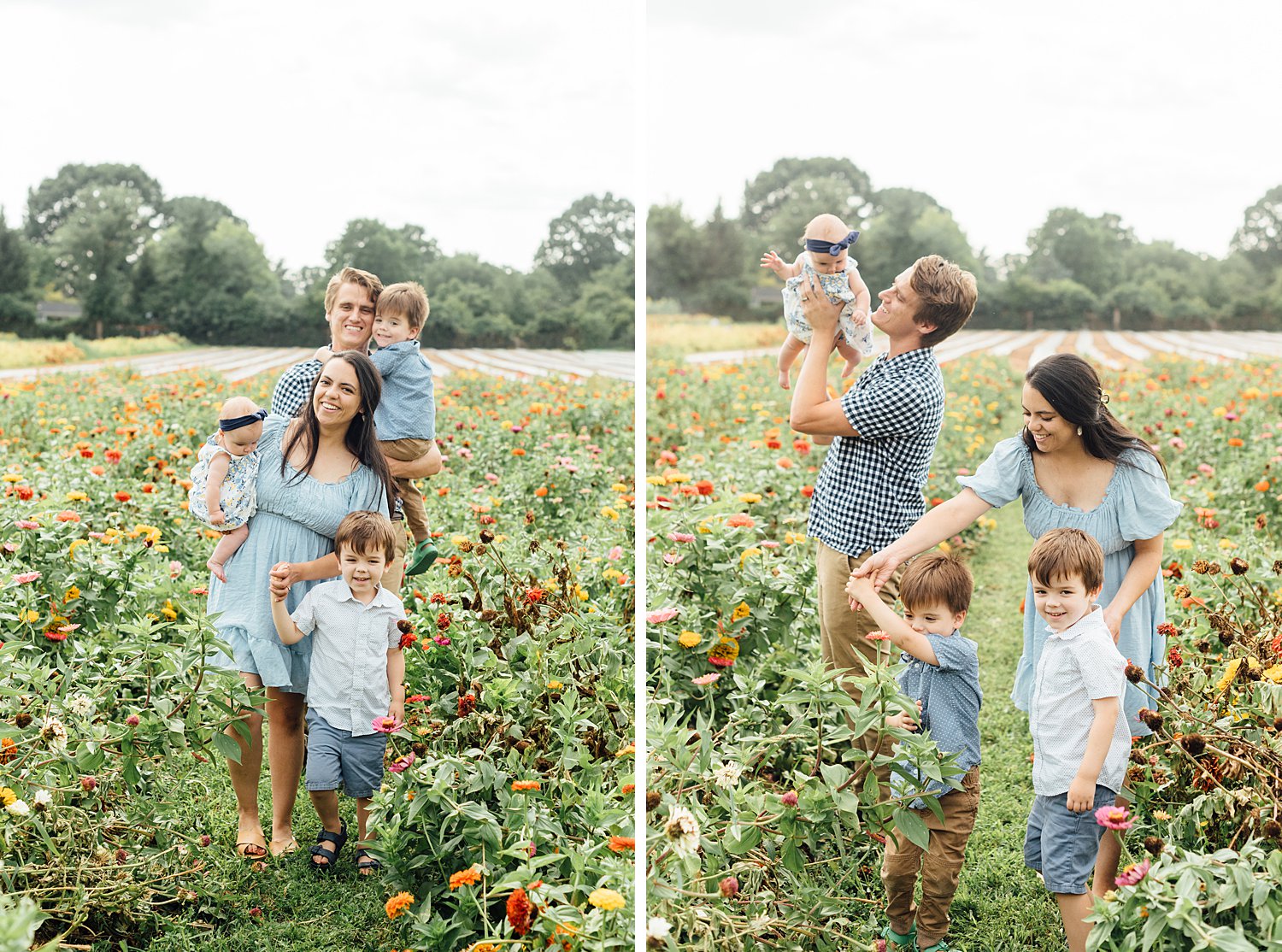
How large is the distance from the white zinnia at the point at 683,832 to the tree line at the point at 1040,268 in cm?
2177

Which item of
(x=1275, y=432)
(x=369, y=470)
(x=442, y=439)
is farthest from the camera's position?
(x=1275, y=432)

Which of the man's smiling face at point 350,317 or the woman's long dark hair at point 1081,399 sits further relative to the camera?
the man's smiling face at point 350,317

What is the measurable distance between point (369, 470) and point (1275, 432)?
5.33 metres

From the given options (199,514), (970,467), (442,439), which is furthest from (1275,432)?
(199,514)

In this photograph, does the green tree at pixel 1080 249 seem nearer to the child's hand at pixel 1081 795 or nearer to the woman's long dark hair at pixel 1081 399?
the woman's long dark hair at pixel 1081 399

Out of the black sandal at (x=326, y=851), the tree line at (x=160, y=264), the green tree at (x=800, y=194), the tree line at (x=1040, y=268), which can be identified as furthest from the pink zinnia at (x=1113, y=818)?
the green tree at (x=800, y=194)

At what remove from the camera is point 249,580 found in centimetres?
248

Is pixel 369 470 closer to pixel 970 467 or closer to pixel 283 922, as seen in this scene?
pixel 283 922

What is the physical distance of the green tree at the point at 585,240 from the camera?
996 centimetres

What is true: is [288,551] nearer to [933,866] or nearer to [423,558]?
[423,558]

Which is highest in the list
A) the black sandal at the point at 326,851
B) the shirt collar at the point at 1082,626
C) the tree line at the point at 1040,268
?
the tree line at the point at 1040,268

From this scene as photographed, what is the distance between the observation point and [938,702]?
6.85 ft

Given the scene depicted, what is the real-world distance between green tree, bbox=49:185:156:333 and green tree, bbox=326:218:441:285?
148 centimetres

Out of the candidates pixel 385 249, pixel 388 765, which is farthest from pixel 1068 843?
pixel 385 249
